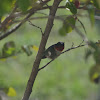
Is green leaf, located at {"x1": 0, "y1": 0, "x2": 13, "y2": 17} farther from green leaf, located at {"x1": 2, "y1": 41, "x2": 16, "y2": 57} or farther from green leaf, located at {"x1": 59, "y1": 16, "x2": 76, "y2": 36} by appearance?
green leaf, located at {"x1": 2, "y1": 41, "x2": 16, "y2": 57}

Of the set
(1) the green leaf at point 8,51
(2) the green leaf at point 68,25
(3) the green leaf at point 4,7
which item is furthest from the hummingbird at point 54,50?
(3) the green leaf at point 4,7

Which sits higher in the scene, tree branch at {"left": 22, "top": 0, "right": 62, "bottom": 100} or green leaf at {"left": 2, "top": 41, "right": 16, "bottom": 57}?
tree branch at {"left": 22, "top": 0, "right": 62, "bottom": 100}

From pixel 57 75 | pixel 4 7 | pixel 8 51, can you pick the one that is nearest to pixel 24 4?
pixel 4 7

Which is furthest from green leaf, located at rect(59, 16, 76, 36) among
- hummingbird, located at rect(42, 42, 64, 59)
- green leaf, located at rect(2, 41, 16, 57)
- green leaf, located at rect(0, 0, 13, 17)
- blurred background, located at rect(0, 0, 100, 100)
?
blurred background, located at rect(0, 0, 100, 100)

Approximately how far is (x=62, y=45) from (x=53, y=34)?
8.73 ft

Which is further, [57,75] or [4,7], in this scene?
[57,75]

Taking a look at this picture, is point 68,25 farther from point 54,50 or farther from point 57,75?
point 57,75

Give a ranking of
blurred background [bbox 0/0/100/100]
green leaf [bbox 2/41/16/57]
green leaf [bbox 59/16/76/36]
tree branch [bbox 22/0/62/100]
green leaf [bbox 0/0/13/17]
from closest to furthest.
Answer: green leaf [bbox 0/0/13/17] → tree branch [bbox 22/0/62/100] → green leaf [bbox 59/16/76/36] → green leaf [bbox 2/41/16/57] → blurred background [bbox 0/0/100/100]

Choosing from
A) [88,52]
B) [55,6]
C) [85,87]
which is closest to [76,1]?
[55,6]

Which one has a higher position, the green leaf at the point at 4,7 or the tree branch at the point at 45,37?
the green leaf at the point at 4,7

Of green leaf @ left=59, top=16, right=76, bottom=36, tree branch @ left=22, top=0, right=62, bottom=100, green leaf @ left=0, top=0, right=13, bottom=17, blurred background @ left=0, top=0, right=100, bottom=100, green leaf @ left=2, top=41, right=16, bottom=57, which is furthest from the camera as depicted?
blurred background @ left=0, top=0, right=100, bottom=100

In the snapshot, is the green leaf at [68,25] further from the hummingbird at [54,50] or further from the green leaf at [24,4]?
the green leaf at [24,4]

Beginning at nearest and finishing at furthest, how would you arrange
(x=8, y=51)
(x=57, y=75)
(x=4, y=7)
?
(x=4, y=7)
(x=8, y=51)
(x=57, y=75)

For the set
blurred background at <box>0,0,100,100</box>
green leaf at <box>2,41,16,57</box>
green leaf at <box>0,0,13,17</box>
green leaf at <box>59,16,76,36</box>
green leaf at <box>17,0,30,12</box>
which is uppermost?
green leaf at <box>0,0,13,17</box>
